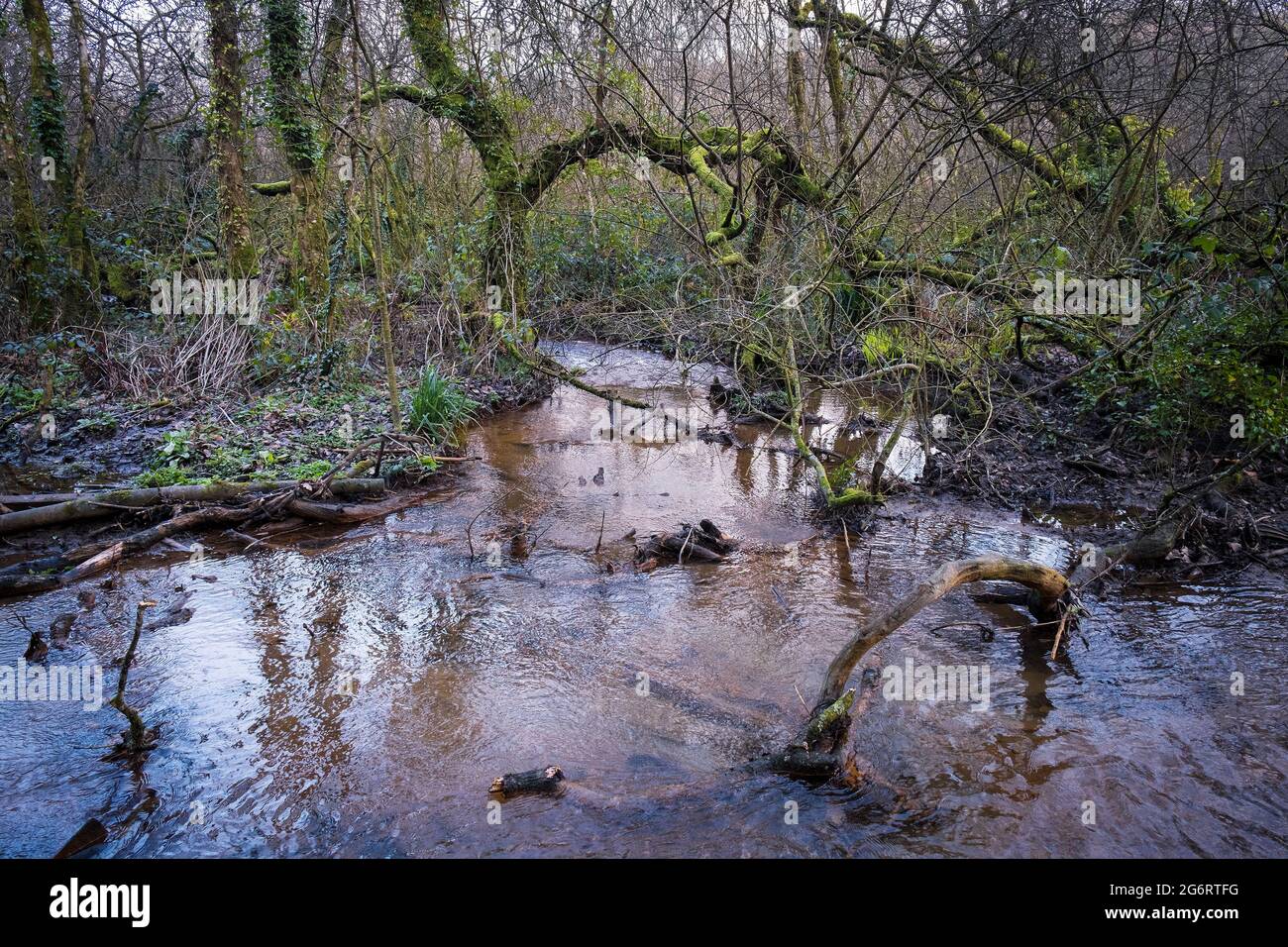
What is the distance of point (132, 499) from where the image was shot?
20.8 feet

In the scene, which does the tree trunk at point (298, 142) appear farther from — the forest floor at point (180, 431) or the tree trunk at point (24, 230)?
the tree trunk at point (24, 230)

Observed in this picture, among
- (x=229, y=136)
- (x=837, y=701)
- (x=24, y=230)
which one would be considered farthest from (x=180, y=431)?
(x=837, y=701)

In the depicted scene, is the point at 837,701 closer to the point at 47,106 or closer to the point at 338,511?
the point at 338,511

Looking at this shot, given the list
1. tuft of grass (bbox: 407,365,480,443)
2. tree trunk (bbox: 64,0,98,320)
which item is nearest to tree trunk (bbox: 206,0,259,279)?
tree trunk (bbox: 64,0,98,320)

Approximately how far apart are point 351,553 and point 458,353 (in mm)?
5207

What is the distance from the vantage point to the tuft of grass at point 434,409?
8.40 metres

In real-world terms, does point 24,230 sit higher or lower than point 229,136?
lower

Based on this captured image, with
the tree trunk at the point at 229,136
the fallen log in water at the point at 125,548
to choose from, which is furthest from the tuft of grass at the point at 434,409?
the tree trunk at the point at 229,136

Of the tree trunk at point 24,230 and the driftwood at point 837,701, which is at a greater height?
the tree trunk at point 24,230

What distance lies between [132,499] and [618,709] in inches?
185

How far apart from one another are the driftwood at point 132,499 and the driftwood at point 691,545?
2.79 metres

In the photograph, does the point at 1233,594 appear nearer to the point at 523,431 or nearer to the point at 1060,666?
the point at 1060,666
